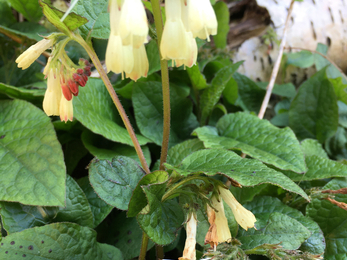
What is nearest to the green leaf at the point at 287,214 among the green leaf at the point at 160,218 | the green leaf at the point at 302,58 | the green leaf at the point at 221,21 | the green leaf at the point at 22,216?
the green leaf at the point at 160,218

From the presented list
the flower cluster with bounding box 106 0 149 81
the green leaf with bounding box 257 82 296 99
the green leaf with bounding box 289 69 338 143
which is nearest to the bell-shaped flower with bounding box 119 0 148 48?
the flower cluster with bounding box 106 0 149 81

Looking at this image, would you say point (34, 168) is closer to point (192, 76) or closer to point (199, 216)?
point (199, 216)

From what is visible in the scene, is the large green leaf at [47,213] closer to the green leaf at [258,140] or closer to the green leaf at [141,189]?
the green leaf at [141,189]

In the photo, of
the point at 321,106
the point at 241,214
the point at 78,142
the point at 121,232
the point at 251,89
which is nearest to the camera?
the point at 241,214

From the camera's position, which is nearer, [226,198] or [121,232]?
[226,198]

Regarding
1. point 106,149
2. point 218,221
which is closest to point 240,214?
point 218,221

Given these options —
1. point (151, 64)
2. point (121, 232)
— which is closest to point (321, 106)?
point (151, 64)

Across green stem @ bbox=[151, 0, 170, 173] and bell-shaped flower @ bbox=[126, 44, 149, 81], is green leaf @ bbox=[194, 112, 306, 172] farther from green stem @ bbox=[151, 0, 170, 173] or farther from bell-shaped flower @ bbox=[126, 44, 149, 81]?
bell-shaped flower @ bbox=[126, 44, 149, 81]

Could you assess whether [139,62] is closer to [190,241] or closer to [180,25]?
[180,25]
